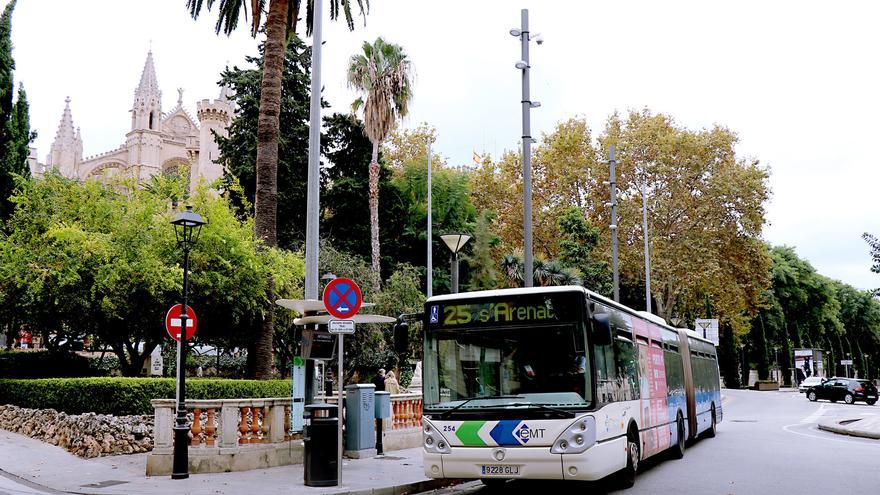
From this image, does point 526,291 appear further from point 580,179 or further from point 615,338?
point 580,179

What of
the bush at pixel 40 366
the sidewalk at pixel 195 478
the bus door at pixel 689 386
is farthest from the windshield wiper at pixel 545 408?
the bush at pixel 40 366

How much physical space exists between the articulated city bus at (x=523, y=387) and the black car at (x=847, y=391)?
1505 inches

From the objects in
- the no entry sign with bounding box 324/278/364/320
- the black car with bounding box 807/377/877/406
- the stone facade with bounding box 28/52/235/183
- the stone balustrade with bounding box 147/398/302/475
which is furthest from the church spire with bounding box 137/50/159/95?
the no entry sign with bounding box 324/278/364/320

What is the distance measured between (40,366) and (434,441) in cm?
1902

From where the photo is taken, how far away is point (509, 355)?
33.2ft

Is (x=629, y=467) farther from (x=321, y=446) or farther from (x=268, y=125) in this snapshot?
(x=268, y=125)

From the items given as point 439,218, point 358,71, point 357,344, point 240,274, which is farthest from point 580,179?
point 240,274

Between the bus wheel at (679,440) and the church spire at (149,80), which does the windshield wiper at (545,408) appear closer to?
the bus wheel at (679,440)

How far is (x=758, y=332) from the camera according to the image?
6825cm

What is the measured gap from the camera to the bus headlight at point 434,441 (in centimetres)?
1013

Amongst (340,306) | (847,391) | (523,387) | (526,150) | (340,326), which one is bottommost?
(847,391)

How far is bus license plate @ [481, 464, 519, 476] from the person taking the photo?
9727 mm

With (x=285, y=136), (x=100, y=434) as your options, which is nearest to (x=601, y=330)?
(x=100, y=434)

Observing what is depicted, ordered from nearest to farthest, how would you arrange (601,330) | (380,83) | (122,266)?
1. (601,330)
2. (122,266)
3. (380,83)
